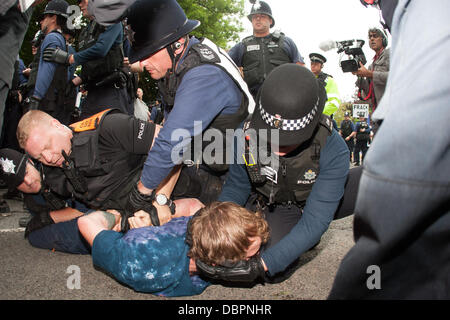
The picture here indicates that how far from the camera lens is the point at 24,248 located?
8.79 ft

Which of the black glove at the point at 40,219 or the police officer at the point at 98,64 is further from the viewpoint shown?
the police officer at the point at 98,64

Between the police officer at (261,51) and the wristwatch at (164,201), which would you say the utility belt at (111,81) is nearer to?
the police officer at (261,51)

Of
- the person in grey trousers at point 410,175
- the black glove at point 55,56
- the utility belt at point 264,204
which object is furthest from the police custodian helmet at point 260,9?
the person in grey trousers at point 410,175

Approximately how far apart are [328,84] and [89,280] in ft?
14.5

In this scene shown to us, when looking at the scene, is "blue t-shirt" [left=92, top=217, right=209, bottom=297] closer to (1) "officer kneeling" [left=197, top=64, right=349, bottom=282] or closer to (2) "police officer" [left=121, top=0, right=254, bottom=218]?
(1) "officer kneeling" [left=197, top=64, right=349, bottom=282]

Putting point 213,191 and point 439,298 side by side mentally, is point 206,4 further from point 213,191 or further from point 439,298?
point 439,298

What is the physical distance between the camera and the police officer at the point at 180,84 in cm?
204

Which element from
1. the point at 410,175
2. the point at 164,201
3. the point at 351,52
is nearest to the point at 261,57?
the point at 351,52

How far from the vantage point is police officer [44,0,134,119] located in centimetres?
329

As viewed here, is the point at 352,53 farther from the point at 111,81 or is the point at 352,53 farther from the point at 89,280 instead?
the point at 89,280

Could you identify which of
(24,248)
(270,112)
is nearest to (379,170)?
(270,112)

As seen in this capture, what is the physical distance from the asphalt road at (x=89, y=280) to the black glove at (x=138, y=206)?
379 millimetres

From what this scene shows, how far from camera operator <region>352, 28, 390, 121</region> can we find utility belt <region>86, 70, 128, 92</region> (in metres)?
2.66
